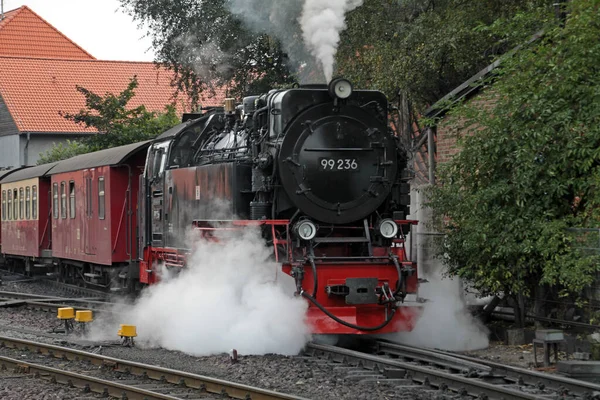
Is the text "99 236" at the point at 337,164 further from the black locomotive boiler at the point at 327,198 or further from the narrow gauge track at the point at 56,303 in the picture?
the narrow gauge track at the point at 56,303

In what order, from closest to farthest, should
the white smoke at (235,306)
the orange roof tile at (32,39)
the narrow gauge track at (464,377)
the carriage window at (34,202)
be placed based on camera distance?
the narrow gauge track at (464,377) → the white smoke at (235,306) → the carriage window at (34,202) → the orange roof tile at (32,39)

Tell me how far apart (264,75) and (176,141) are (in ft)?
40.7

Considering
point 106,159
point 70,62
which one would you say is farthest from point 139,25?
point 70,62

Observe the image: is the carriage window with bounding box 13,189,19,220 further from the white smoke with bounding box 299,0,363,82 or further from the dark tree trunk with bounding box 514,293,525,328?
the dark tree trunk with bounding box 514,293,525,328

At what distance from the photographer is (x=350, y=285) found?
10.3 metres

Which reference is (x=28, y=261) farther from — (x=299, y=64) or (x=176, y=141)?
(x=176, y=141)

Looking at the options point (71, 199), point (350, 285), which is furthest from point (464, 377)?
point (71, 199)

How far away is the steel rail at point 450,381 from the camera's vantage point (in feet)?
24.9

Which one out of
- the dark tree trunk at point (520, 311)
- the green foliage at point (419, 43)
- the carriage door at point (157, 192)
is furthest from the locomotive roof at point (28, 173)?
the dark tree trunk at point (520, 311)

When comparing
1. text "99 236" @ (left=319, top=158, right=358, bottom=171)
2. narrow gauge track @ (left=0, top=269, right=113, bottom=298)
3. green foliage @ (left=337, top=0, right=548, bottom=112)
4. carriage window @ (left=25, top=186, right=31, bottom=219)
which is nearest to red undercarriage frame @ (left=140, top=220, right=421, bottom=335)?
text "99 236" @ (left=319, top=158, right=358, bottom=171)

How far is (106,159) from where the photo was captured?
Answer: 1720 centimetres

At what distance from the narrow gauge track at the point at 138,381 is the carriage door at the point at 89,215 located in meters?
7.31

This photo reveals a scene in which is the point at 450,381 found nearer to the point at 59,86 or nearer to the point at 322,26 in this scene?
the point at 322,26

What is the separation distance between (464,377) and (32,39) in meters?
48.0
